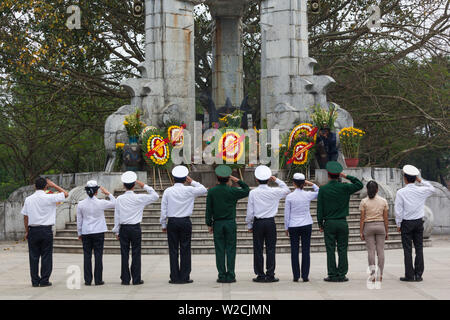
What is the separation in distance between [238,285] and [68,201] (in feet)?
28.2

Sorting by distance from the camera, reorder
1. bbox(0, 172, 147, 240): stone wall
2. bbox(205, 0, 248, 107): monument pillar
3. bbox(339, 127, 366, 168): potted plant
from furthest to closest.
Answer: bbox(205, 0, 248, 107): monument pillar
bbox(339, 127, 366, 168): potted plant
bbox(0, 172, 147, 240): stone wall

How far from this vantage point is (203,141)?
23.3 meters

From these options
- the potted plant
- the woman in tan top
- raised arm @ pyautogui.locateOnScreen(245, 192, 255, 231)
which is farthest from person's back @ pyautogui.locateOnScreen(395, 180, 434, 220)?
the potted plant

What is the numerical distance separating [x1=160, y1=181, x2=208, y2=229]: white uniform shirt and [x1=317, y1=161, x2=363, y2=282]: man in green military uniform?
6.31ft

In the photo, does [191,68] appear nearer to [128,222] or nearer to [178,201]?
[178,201]

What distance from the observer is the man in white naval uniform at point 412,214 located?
1189cm

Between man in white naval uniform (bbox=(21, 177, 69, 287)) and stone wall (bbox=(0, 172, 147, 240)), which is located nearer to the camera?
man in white naval uniform (bbox=(21, 177, 69, 287))

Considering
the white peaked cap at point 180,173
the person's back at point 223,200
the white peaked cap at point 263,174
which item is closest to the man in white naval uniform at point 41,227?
the white peaked cap at point 180,173

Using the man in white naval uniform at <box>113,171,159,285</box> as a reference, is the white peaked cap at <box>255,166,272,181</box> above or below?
above

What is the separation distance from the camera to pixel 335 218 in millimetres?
11797

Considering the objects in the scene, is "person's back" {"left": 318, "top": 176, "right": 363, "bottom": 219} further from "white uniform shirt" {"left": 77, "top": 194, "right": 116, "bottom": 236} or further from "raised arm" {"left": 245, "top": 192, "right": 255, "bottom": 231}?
"white uniform shirt" {"left": 77, "top": 194, "right": 116, "bottom": 236}

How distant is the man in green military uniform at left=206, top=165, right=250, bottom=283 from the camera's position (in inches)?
466

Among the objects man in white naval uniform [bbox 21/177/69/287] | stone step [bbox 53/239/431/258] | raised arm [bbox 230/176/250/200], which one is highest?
raised arm [bbox 230/176/250/200]

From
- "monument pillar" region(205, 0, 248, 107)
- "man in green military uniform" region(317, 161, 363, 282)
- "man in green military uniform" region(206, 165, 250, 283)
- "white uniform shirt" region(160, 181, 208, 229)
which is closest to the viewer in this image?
"man in green military uniform" region(317, 161, 363, 282)
